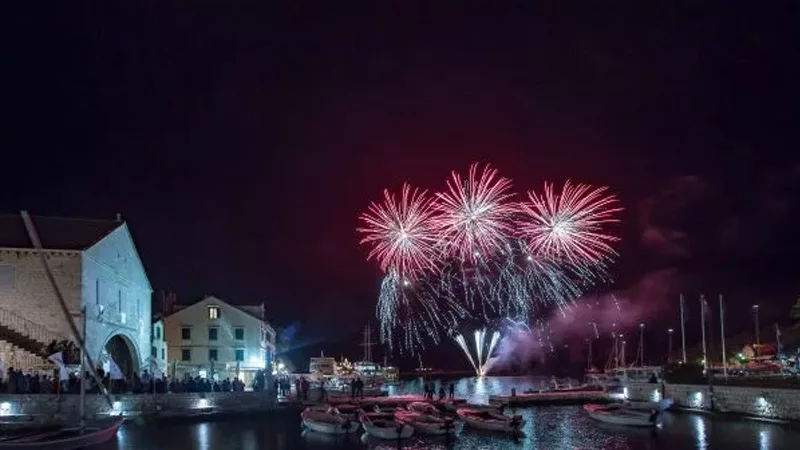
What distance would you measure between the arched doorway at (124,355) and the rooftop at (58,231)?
8488 mm

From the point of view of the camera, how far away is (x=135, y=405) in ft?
160

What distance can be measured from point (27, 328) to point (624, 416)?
36.3m

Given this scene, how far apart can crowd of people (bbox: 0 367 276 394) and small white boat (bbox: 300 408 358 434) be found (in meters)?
9.87

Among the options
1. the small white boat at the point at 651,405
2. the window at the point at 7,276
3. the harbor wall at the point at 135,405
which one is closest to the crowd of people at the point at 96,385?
the harbor wall at the point at 135,405

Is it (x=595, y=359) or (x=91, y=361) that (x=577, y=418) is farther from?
(x=595, y=359)

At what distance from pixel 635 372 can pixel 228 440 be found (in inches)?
2646

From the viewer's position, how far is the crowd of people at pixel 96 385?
43.1 meters

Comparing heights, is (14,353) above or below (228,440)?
above

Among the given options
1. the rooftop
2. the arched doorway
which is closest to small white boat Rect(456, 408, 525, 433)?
the arched doorway

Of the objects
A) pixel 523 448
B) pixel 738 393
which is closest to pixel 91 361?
pixel 523 448

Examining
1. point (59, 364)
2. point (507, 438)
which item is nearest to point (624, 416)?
point (507, 438)

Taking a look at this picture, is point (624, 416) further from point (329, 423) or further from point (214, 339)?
point (214, 339)

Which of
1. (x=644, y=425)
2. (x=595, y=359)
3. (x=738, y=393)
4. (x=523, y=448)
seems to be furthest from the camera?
(x=595, y=359)

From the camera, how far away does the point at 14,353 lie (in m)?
46.5
